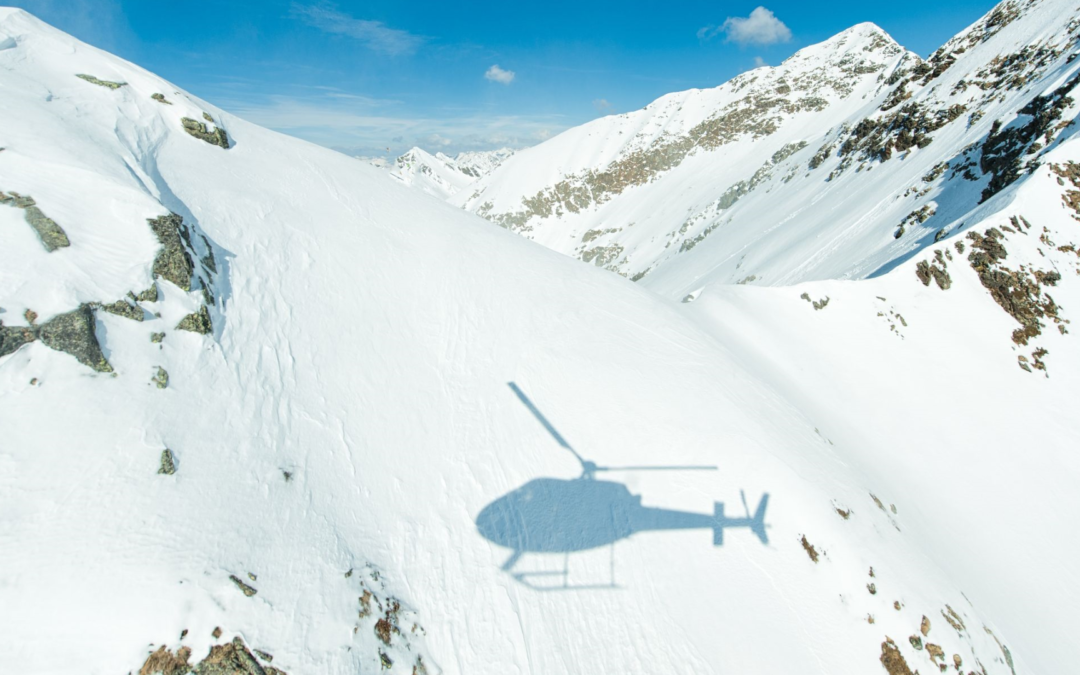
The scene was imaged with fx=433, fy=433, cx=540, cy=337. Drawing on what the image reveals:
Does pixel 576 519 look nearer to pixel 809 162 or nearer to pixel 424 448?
pixel 424 448

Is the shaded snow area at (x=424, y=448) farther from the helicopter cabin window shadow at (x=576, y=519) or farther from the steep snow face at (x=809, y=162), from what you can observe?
the steep snow face at (x=809, y=162)


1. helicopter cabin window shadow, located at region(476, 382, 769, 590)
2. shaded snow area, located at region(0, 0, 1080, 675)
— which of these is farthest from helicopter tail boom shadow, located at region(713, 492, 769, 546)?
shaded snow area, located at region(0, 0, 1080, 675)

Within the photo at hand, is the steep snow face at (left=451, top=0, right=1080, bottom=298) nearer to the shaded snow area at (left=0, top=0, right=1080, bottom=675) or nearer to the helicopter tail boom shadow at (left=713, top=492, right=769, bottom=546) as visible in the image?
the shaded snow area at (left=0, top=0, right=1080, bottom=675)

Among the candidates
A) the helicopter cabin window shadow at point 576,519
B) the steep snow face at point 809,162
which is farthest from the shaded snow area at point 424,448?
the steep snow face at point 809,162

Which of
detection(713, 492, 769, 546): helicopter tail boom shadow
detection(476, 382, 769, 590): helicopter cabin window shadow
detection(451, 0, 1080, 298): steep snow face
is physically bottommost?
detection(713, 492, 769, 546): helicopter tail boom shadow

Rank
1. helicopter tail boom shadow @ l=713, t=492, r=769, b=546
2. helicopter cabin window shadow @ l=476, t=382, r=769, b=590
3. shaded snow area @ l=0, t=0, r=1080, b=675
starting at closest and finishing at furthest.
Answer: shaded snow area @ l=0, t=0, r=1080, b=675, helicopter cabin window shadow @ l=476, t=382, r=769, b=590, helicopter tail boom shadow @ l=713, t=492, r=769, b=546

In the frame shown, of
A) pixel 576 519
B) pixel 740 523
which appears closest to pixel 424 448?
pixel 576 519

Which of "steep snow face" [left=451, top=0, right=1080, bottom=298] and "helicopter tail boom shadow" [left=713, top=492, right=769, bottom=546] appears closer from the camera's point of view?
"helicopter tail boom shadow" [left=713, top=492, right=769, bottom=546]
